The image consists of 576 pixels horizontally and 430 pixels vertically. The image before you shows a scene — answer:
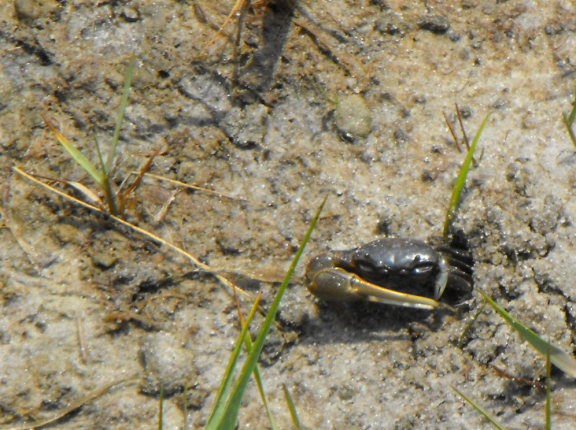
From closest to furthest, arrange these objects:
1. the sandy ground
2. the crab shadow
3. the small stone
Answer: the sandy ground
the crab shadow
the small stone

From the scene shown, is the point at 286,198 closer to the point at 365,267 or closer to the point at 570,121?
the point at 365,267

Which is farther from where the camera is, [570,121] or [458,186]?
[570,121]

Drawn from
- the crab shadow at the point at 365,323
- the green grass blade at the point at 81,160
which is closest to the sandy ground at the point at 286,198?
the crab shadow at the point at 365,323

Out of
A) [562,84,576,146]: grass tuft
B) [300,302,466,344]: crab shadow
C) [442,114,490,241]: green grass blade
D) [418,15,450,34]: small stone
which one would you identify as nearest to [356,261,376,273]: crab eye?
[300,302,466,344]: crab shadow

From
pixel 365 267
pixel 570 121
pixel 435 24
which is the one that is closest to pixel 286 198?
pixel 365 267

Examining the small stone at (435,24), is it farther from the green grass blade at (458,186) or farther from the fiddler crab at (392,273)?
the fiddler crab at (392,273)

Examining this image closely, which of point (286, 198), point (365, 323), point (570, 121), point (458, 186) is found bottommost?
point (365, 323)

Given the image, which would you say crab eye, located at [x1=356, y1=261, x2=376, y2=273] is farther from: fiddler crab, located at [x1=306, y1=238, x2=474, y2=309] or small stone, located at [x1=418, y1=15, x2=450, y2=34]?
small stone, located at [x1=418, y1=15, x2=450, y2=34]

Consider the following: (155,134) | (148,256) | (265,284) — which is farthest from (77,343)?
(155,134)
